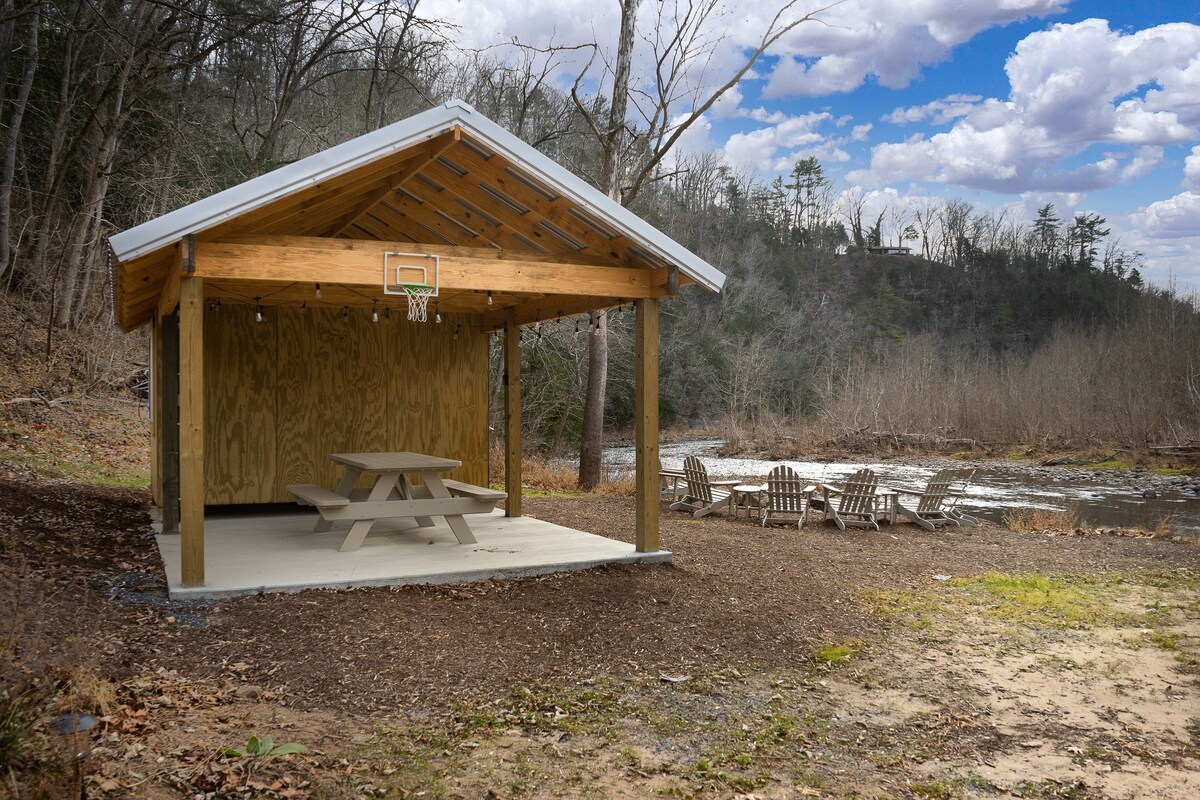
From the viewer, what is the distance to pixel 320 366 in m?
10.5

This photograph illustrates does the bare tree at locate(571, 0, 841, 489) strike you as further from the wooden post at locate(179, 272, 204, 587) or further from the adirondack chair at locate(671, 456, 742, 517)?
the wooden post at locate(179, 272, 204, 587)

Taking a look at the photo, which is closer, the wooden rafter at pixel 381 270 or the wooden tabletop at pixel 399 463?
the wooden rafter at pixel 381 270

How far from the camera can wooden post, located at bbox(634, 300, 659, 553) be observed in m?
7.50

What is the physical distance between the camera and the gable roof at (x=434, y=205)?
6.04 m

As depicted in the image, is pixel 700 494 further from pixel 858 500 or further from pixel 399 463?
pixel 399 463

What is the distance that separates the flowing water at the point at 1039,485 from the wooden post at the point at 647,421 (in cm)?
615

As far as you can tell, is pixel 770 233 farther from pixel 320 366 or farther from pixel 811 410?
pixel 320 366

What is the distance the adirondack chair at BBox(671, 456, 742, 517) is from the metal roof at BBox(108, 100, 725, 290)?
19.8 feet

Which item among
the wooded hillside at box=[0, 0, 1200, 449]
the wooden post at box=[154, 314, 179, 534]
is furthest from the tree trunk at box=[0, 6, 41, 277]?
the wooden post at box=[154, 314, 179, 534]

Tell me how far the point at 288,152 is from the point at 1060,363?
27.9 meters

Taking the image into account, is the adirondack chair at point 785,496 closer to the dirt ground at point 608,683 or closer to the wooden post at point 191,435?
the dirt ground at point 608,683

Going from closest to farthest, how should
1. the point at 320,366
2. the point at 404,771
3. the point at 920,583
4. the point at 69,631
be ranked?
the point at 404,771
the point at 69,631
the point at 920,583
the point at 320,366

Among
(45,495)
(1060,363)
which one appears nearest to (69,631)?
(45,495)

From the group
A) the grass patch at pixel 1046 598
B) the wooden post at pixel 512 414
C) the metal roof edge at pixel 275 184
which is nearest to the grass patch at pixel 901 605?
the grass patch at pixel 1046 598
